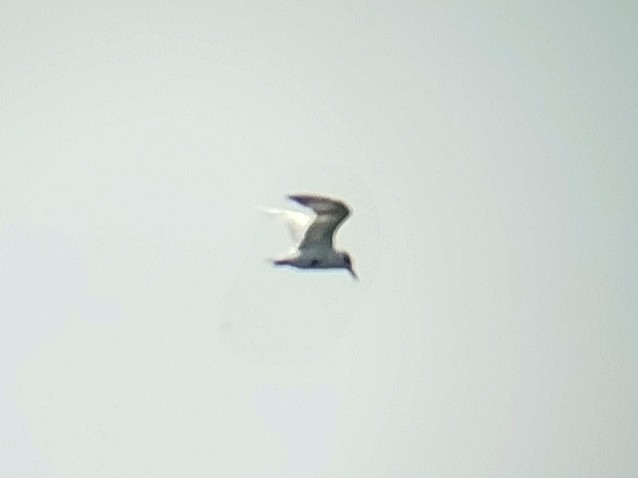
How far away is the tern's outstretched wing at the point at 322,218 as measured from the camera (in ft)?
26.7

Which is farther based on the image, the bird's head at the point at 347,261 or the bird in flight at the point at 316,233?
the bird's head at the point at 347,261

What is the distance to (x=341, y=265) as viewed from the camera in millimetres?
8992

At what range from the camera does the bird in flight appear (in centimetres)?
820

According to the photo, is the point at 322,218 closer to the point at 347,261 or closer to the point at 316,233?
the point at 316,233

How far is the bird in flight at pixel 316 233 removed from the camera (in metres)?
8.20

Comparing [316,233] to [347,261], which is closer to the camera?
[316,233]

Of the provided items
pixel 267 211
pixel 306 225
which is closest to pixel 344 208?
pixel 306 225

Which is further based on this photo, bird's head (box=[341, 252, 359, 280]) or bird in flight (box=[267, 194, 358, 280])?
bird's head (box=[341, 252, 359, 280])

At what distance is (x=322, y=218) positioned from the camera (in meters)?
8.37

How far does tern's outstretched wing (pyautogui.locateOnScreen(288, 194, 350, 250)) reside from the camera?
8.12 metres

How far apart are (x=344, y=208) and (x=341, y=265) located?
808 millimetres

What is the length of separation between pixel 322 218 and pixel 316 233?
0.56 ft

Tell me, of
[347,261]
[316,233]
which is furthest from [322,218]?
[347,261]

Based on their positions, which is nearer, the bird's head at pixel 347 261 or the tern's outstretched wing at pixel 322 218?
the tern's outstretched wing at pixel 322 218
